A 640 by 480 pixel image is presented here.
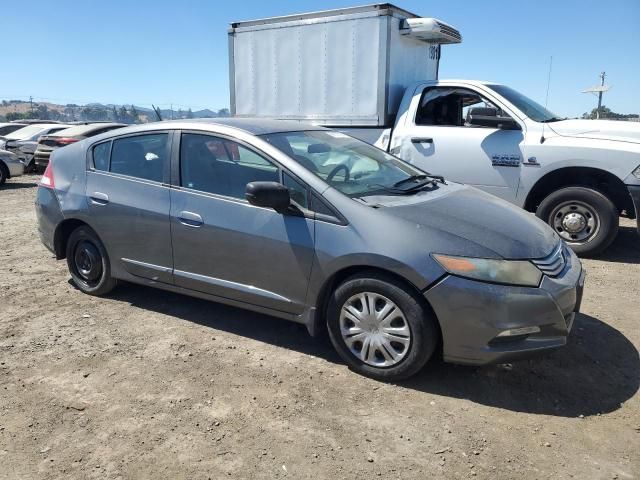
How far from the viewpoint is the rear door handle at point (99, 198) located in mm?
4344

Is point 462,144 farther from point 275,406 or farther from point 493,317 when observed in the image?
point 275,406

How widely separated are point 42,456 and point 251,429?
104 cm

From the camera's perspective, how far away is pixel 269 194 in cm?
335

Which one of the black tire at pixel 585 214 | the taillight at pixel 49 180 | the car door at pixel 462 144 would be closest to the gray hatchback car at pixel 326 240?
the taillight at pixel 49 180

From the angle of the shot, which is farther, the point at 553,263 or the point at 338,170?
the point at 338,170

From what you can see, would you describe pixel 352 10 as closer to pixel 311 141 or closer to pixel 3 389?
pixel 311 141

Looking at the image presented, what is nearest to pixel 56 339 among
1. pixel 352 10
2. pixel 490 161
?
pixel 490 161

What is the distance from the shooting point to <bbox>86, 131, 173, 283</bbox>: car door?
160 inches

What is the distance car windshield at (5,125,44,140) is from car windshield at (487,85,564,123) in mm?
15063

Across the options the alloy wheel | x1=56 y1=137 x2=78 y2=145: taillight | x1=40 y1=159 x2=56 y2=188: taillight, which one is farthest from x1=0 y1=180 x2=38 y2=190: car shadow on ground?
the alloy wheel

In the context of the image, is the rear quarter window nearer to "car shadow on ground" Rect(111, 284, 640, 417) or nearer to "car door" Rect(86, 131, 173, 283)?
"car door" Rect(86, 131, 173, 283)

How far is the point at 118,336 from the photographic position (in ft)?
13.1

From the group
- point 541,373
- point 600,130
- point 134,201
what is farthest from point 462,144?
point 134,201

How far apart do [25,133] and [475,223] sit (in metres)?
17.3
